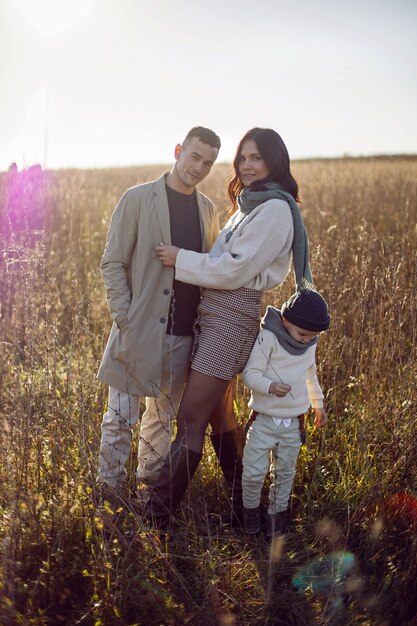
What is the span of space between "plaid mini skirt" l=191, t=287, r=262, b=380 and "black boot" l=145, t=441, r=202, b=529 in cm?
39

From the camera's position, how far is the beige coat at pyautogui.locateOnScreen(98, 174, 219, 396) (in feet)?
9.11

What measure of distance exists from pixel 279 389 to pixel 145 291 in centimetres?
81

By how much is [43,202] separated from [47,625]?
5.84 m

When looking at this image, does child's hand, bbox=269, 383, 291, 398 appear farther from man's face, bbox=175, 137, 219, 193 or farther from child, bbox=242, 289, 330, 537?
man's face, bbox=175, 137, 219, 193

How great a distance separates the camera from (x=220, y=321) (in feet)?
8.75

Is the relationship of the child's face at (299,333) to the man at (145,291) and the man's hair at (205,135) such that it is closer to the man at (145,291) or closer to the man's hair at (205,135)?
the man at (145,291)

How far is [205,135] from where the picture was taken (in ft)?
9.05

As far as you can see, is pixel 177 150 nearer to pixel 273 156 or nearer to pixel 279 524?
pixel 273 156

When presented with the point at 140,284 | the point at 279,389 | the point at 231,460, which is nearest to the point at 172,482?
the point at 231,460

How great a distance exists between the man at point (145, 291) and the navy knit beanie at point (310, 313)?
23.4 inches

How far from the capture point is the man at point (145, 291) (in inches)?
109

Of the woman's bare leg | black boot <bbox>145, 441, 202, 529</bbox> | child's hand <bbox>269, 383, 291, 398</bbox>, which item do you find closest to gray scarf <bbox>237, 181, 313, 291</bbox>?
child's hand <bbox>269, 383, 291, 398</bbox>

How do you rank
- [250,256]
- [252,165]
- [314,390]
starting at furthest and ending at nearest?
[314,390]
[252,165]
[250,256]

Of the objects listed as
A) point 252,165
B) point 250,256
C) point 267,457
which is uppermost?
point 252,165
